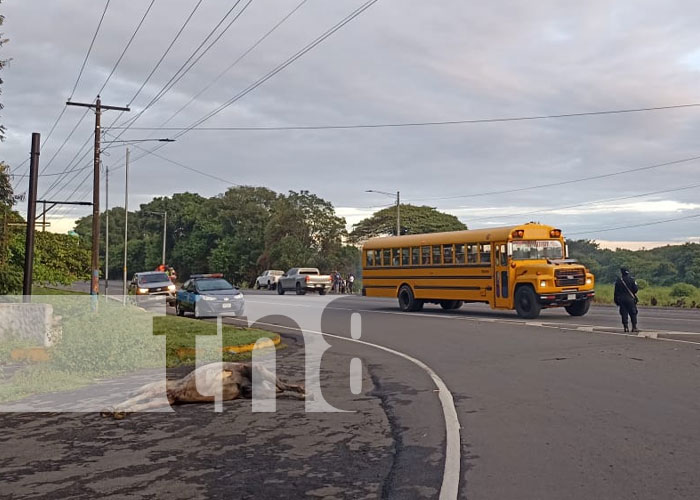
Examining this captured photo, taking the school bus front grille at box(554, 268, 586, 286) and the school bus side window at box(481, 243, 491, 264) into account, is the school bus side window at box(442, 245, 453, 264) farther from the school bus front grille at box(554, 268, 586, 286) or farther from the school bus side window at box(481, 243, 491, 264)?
the school bus front grille at box(554, 268, 586, 286)

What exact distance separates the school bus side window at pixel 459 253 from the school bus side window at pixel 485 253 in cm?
100

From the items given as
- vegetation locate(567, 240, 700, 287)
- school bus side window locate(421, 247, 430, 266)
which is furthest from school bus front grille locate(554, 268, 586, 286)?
vegetation locate(567, 240, 700, 287)

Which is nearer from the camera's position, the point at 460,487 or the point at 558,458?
the point at 460,487

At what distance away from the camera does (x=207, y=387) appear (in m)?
9.06

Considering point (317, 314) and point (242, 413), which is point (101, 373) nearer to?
point (242, 413)

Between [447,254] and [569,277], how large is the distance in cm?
476

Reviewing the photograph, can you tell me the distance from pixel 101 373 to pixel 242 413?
4444 millimetres

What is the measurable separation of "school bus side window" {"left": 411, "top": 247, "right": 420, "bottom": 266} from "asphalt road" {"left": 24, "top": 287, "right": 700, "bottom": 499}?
8683mm

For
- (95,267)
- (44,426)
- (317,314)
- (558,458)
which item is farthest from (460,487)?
(95,267)

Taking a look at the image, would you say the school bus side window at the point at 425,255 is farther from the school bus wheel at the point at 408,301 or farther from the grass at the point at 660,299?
the grass at the point at 660,299

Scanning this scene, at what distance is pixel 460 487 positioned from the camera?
548cm

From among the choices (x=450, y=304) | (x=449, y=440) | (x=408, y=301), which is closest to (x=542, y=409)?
(x=449, y=440)

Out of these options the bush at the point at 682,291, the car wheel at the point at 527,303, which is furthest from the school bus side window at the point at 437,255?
the bush at the point at 682,291

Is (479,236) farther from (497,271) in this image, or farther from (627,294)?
(627,294)
